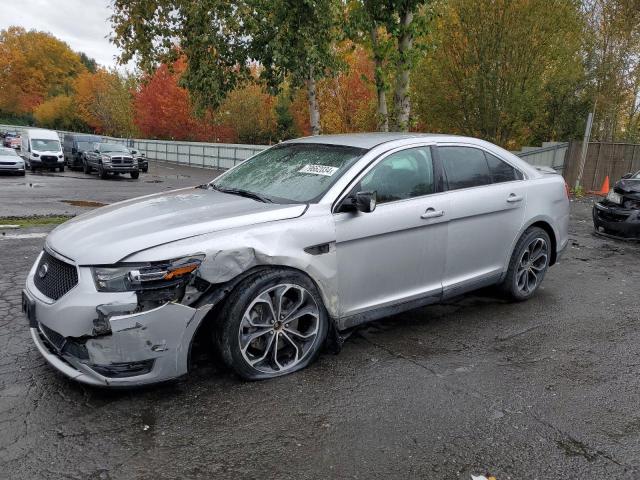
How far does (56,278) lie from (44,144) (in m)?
24.3

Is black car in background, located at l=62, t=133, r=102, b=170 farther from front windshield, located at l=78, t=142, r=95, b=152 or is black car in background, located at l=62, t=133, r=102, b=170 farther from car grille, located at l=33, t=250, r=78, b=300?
car grille, located at l=33, t=250, r=78, b=300

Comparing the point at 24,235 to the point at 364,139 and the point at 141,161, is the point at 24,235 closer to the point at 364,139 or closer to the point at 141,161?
the point at 364,139

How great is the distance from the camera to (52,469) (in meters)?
2.51

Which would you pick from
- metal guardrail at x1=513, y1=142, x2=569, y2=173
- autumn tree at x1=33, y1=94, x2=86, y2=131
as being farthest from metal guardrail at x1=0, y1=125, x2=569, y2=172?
autumn tree at x1=33, y1=94, x2=86, y2=131

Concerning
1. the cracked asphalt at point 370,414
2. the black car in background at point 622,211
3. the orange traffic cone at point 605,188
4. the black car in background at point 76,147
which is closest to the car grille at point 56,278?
the cracked asphalt at point 370,414

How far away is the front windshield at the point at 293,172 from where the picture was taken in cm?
384

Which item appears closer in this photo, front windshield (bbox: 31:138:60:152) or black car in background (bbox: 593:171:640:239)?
black car in background (bbox: 593:171:640:239)

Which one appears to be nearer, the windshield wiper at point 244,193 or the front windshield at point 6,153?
the windshield wiper at point 244,193

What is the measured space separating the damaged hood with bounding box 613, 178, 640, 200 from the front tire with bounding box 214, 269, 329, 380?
711cm

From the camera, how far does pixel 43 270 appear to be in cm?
336

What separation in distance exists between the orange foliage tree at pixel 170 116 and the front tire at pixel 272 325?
108 feet

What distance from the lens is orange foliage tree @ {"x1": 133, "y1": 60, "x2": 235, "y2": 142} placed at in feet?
115

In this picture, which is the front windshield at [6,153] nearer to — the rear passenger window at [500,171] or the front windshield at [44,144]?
the front windshield at [44,144]

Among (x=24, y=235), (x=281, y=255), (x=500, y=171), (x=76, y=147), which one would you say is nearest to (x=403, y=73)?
(x=500, y=171)
